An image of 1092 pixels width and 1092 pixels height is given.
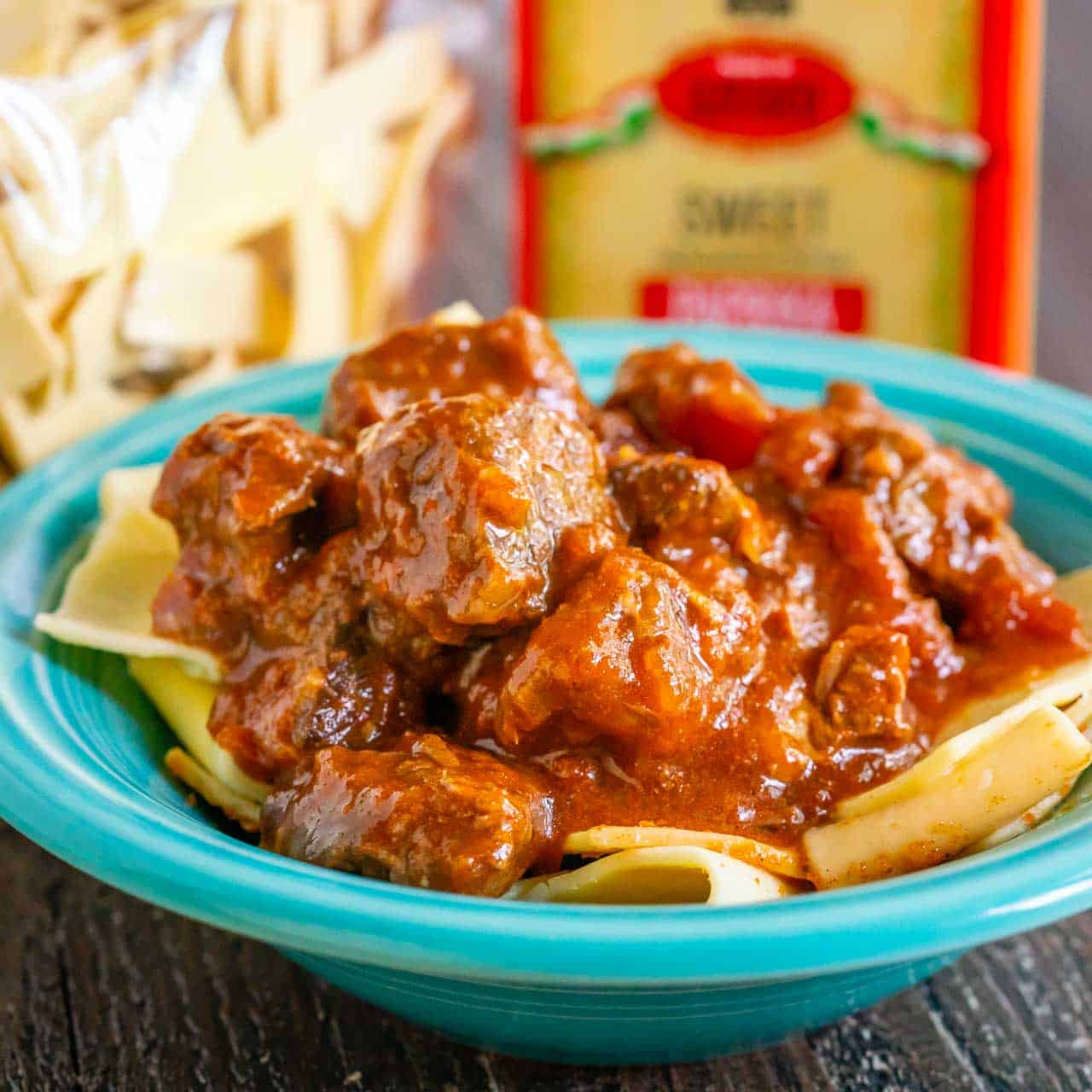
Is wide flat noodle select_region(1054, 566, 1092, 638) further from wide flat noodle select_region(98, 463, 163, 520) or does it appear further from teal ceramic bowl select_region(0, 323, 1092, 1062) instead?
wide flat noodle select_region(98, 463, 163, 520)

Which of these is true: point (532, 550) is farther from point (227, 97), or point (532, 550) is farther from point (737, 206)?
point (737, 206)

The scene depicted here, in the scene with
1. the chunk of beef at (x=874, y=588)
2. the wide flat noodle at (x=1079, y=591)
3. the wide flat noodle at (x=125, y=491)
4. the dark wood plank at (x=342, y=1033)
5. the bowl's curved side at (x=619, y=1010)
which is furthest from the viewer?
the wide flat noodle at (x=125, y=491)

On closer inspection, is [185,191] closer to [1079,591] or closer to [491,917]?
[1079,591]


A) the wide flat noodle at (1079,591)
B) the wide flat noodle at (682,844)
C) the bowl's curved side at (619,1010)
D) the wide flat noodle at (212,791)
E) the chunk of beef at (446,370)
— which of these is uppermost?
the chunk of beef at (446,370)

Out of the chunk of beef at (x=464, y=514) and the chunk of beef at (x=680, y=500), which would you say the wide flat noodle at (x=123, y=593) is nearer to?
the chunk of beef at (x=464, y=514)

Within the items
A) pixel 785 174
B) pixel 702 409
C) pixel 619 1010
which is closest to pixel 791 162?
pixel 785 174

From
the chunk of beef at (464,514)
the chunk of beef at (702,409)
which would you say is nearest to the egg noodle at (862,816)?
the chunk of beef at (464,514)

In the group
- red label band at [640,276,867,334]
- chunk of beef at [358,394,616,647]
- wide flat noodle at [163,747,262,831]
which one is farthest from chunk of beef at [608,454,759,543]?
red label band at [640,276,867,334]
